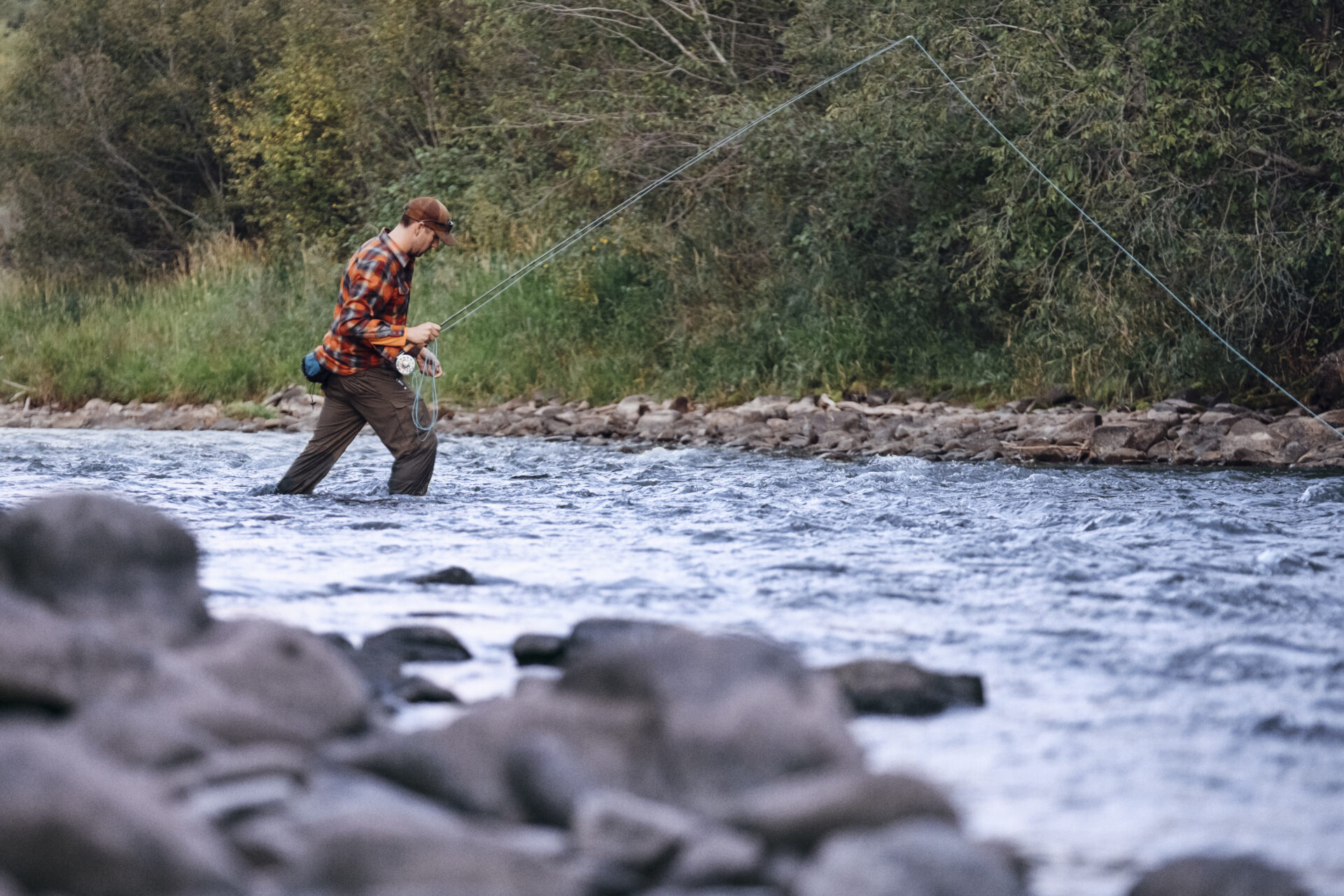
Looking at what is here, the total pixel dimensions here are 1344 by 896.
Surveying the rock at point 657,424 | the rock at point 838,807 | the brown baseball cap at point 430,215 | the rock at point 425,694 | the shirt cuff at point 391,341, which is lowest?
the rock at point 657,424

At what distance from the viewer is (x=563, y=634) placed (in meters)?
4.52

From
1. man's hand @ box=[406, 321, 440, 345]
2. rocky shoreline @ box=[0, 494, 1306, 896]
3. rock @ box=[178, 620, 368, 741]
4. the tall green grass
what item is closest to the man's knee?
man's hand @ box=[406, 321, 440, 345]

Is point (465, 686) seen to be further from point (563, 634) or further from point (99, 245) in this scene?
point (99, 245)

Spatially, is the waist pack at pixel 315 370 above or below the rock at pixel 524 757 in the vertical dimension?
above

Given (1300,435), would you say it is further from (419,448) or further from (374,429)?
(374,429)

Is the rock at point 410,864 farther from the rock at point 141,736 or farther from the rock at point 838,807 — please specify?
the rock at point 141,736

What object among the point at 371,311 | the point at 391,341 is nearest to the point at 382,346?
the point at 391,341

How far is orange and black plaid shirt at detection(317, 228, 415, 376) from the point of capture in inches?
295

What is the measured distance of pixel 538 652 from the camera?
13.5ft

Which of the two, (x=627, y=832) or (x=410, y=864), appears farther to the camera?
(x=627, y=832)

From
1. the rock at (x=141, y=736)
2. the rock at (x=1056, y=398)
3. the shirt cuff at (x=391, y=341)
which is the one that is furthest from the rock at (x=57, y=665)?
the rock at (x=1056, y=398)

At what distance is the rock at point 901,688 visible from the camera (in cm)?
364

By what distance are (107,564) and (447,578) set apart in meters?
1.76

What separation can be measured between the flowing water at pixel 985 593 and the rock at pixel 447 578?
0.07 meters
